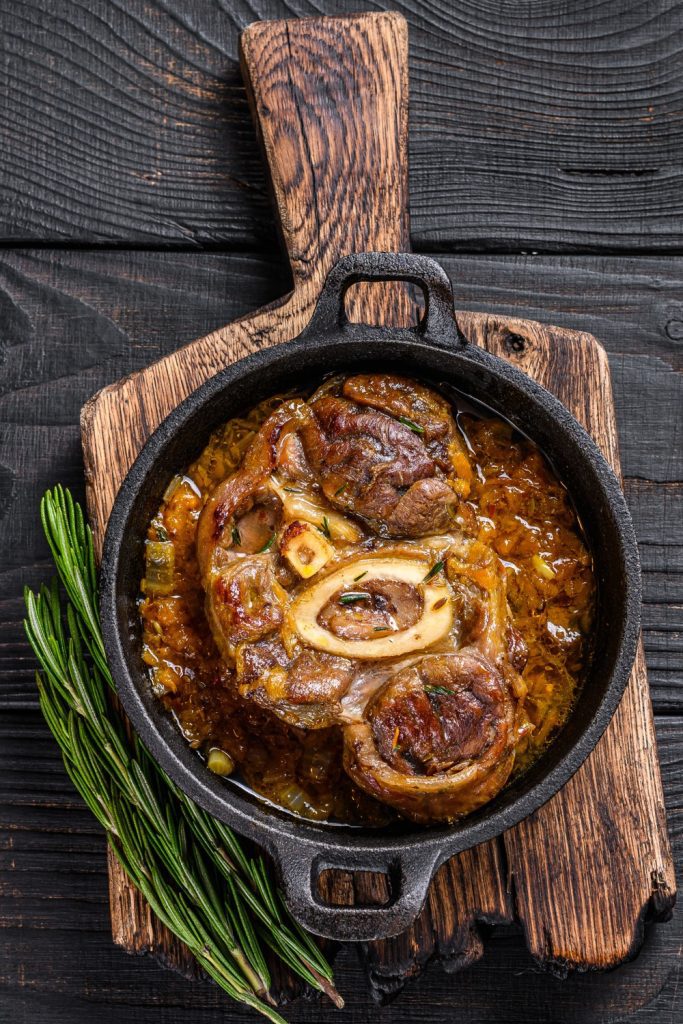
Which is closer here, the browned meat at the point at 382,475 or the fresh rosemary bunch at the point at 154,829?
the browned meat at the point at 382,475

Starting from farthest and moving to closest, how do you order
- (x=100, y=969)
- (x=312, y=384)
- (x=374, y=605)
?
1. (x=100, y=969)
2. (x=312, y=384)
3. (x=374, y=605)

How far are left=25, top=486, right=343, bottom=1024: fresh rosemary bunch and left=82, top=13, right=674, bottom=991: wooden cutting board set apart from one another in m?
0.14

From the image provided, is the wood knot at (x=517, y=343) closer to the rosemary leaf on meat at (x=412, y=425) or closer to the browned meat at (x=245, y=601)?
the rosemary leaf on meat at (x=412, y=425)

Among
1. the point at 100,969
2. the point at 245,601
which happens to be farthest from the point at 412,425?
the point at 100,969

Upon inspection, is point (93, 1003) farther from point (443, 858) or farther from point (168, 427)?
point (168, 427)

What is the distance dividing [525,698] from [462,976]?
1.18 metres

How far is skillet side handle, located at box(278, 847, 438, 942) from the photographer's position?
202 centimetres

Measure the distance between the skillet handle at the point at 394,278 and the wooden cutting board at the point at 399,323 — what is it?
42cm

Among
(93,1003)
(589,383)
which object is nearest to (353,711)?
(589,383)

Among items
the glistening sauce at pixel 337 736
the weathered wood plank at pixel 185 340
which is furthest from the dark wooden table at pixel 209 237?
the glistening sauce at pixel 337 736

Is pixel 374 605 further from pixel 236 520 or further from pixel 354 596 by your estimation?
pixel 236 520

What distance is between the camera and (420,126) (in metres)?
3.03

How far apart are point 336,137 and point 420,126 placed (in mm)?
477

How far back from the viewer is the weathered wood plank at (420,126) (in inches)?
118
